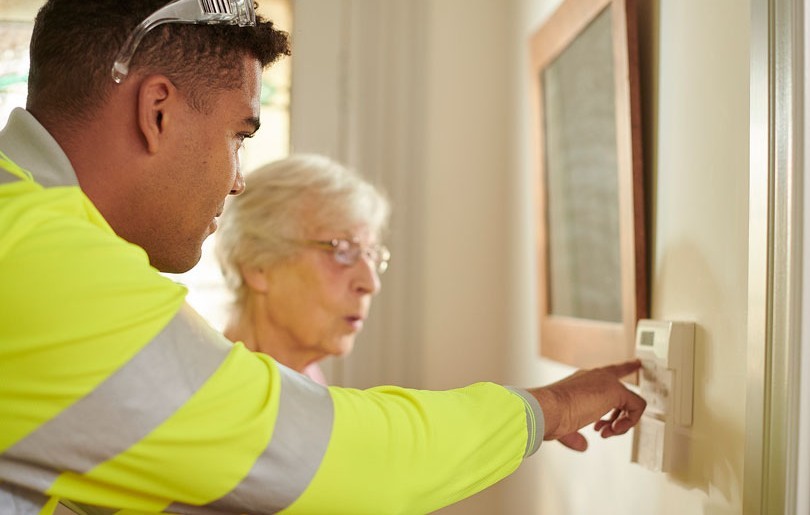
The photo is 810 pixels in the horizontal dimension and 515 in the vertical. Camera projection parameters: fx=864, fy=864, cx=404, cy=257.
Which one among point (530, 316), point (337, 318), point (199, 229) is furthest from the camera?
point (530, 316)

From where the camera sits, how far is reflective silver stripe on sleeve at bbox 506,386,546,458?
1013 millimetres

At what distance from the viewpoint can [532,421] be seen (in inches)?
40.2

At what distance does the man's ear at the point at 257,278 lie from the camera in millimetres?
2035

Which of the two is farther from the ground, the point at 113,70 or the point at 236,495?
the point at 113,70

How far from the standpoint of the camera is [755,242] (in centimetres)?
102

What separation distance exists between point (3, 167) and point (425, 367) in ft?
5.61

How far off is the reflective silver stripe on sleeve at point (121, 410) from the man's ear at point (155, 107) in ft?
0.96

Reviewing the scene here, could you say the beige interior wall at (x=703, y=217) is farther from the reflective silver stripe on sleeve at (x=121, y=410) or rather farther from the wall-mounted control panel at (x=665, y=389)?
the reflective silver stripe on sleeve at (x=121, y=410)

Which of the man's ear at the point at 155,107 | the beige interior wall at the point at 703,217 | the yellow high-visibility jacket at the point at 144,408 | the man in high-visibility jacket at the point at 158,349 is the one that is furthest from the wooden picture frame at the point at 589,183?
the man's ear at the point at 155,107

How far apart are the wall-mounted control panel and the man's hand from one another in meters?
0.03

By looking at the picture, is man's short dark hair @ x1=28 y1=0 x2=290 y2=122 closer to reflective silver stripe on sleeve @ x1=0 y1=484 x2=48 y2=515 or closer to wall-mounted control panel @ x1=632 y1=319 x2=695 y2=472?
reflective silver stripe on sleeve @ x1=0 y1=484 x2=48 y2=515

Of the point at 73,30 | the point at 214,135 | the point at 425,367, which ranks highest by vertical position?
the point at 73,30

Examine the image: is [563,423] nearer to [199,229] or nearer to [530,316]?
[199,229]

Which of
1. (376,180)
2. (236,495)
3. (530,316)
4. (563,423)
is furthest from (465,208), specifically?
(236,495)
